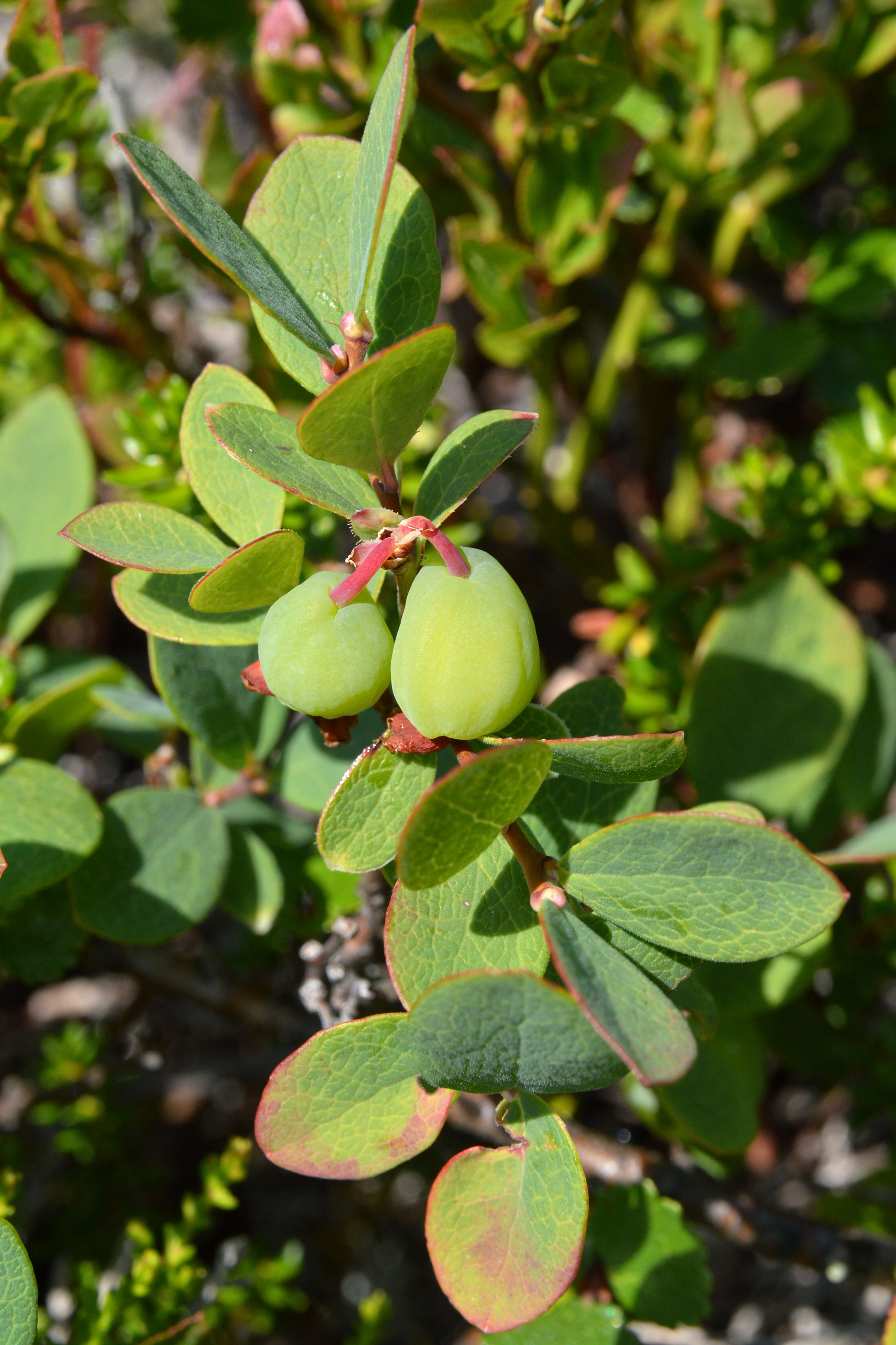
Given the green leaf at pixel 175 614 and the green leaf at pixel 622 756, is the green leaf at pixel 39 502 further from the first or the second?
the green leaf at pixel 622 756

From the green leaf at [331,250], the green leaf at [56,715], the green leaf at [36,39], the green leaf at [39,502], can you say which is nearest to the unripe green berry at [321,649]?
the green leaf at [331,250]

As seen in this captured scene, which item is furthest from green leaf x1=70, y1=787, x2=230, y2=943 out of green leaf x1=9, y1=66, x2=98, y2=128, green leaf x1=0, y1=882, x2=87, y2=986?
green leaf x1=9, y1=66, x2=98, y2=128

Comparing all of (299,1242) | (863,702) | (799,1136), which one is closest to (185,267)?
(863,702)

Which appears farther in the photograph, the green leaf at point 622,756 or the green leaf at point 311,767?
the green leaf at point 311,767

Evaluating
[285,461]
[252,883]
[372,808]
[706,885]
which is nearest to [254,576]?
[285,461]

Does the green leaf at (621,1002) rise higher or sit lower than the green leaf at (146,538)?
lower

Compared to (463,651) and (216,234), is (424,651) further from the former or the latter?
(216,234)
